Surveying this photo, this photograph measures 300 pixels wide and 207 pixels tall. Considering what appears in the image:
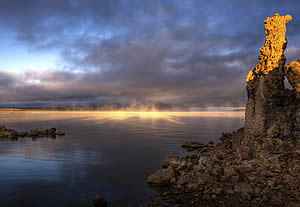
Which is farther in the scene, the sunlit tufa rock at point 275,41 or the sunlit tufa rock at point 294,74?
the sunlit tufa rock at point 275,41

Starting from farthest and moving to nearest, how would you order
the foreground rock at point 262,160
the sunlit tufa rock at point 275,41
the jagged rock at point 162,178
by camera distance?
1. the sunlit tufa rock at point 275,41
2. the jagged rock at point 162,178
3. the foreground rock at point 262,160

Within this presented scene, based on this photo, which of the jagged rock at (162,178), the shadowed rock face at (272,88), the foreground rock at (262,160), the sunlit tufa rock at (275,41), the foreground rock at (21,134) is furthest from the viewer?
the foreground rock at (21,134)

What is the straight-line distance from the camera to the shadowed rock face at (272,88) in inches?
776

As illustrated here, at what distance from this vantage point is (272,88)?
20.1 metres

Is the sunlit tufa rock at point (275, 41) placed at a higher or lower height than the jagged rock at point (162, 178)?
higher

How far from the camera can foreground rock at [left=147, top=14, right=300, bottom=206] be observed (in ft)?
46.4

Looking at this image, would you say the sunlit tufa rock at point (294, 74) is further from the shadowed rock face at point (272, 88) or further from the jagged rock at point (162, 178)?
the jagged rock at point (162, 178)

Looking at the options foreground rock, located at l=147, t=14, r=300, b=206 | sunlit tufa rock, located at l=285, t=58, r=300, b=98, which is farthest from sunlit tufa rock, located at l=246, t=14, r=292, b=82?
sunlit tufa rock, located at l=285, t=58, r=300, b=98

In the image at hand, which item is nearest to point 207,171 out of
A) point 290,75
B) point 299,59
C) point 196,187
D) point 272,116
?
point 196,187

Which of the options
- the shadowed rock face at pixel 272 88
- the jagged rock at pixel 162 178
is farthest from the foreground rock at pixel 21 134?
the shadowed rock face at pixel 272 88

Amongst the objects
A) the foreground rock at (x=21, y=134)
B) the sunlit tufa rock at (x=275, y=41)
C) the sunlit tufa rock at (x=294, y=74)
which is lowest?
the foreground rock at (x=21, y=134)

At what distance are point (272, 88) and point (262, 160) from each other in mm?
6879

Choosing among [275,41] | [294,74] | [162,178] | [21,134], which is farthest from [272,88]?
[21,134]

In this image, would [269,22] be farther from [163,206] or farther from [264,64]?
[163,206]
